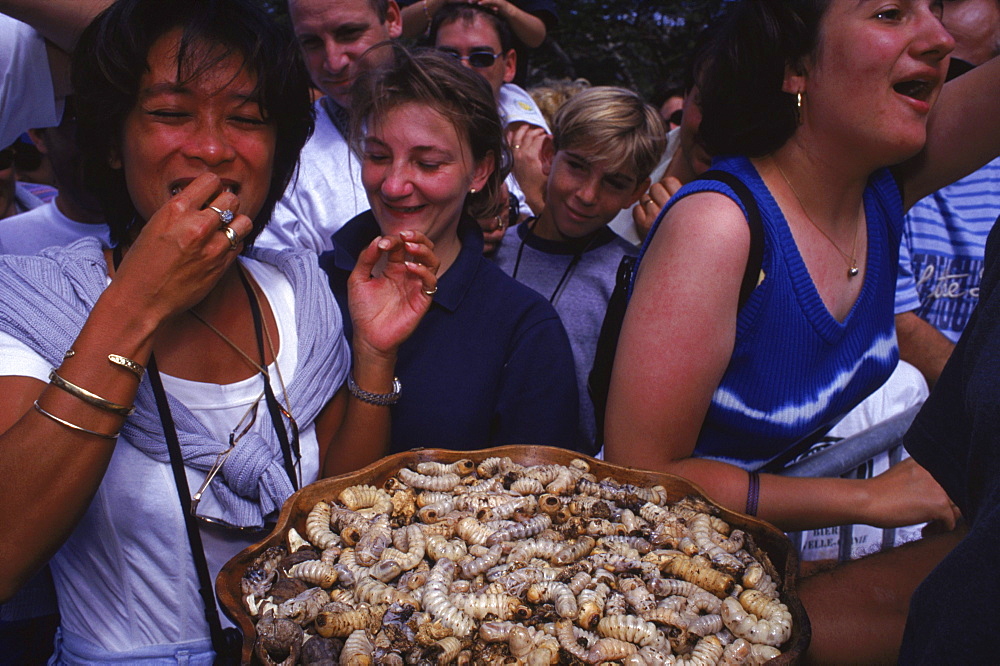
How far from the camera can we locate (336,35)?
332 centimetres

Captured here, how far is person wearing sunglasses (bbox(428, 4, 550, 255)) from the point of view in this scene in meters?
4.08

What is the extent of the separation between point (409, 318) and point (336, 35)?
2.09 m

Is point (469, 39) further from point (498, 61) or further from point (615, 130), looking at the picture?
point (615, 130)

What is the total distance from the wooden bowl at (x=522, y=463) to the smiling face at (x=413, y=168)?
1.01 metres

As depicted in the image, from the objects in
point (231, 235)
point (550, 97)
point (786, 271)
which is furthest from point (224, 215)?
point (550, 97)

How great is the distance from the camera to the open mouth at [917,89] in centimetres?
190

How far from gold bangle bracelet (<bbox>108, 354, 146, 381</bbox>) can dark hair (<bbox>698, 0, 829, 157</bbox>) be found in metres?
1.75

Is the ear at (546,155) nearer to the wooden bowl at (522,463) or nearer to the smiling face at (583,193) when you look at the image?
the smiling face at (583,193)

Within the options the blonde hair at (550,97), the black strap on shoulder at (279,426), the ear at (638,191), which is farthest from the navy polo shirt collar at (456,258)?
the blonde hair at (550,97)

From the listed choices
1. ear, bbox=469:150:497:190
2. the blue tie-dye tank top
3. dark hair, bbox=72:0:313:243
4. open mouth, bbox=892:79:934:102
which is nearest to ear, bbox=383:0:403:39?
ear, bbox=469:150:497:190

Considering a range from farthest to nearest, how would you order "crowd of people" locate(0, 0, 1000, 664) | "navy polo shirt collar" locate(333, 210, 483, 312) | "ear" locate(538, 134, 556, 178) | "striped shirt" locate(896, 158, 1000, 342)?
"ear" locate(538, 134, 556, 178), "striped shirt" locate(896, 158, 1000, 342), "navy polo shirt collar" locate(333, 210, 483, 312), "crowd of people" locate(0, 0, 1000, 664)

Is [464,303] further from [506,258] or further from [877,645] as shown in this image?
[877,645]

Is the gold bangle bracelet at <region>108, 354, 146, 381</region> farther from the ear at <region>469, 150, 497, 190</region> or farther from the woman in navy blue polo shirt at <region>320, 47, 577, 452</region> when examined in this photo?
the ear at <region>469, 150, 497, 190</region>

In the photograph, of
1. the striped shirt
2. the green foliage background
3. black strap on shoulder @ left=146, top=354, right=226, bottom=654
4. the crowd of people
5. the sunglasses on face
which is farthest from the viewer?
the green foliage background
